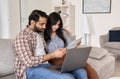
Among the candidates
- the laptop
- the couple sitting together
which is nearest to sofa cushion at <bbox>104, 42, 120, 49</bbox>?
the couple sitting together

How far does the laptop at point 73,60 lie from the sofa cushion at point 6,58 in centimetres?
45

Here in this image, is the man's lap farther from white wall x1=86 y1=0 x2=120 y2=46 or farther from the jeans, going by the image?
white wall x1=86 y1=0 x2=120 y2=46

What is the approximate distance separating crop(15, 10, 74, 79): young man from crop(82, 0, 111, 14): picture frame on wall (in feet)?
12.1

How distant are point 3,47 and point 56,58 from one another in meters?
0.56

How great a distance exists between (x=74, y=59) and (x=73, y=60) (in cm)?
1

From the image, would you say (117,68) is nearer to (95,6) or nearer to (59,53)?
(95,6)

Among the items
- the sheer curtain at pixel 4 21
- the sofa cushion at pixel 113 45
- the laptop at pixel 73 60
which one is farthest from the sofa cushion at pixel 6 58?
the sofa cushion at pixel 113 45

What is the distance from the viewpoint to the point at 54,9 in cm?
570

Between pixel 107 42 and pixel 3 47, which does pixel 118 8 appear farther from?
pixel 3 47

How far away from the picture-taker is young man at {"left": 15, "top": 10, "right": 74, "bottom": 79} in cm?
185

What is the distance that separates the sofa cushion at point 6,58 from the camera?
82.9 inches

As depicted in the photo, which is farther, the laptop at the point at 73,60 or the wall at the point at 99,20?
the wall at the point at 99,20

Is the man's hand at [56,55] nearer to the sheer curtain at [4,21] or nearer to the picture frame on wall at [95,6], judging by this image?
the sheer curtain at [4,21]

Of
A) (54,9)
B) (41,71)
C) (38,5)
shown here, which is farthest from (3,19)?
(41,71)
